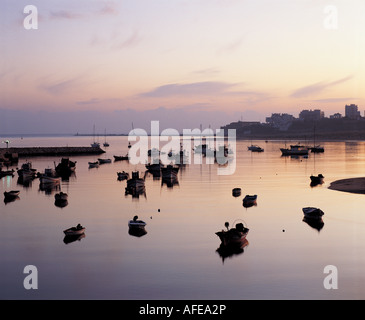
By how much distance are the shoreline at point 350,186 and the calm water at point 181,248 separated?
393 cm

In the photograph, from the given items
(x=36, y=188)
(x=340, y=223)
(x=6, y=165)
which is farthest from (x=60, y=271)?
(x=6, y=165)

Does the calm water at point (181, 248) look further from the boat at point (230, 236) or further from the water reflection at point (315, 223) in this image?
the boat at point (230, 236)

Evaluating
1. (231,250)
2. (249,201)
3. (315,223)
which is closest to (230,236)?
(231,250)

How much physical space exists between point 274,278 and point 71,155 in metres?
158

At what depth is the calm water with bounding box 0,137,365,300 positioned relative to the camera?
97.5ft

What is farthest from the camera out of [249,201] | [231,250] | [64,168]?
[64,168]

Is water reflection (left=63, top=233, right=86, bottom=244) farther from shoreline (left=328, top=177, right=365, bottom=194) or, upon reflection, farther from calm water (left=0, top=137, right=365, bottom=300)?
shoreline (left=328, top=177, right=365, bottom=194)

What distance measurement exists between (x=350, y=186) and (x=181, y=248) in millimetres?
49108

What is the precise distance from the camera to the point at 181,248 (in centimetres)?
3956

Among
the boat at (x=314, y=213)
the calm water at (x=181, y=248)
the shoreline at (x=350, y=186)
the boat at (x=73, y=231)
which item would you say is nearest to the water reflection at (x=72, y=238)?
the boat at (x=73, y=231)

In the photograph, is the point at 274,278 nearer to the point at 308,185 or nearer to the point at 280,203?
the point at 280,203

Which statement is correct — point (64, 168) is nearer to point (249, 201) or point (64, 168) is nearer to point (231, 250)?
point (249, 201)

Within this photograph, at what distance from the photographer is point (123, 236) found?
1740 inches

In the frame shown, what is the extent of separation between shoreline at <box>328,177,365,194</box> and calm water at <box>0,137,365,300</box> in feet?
12.9
